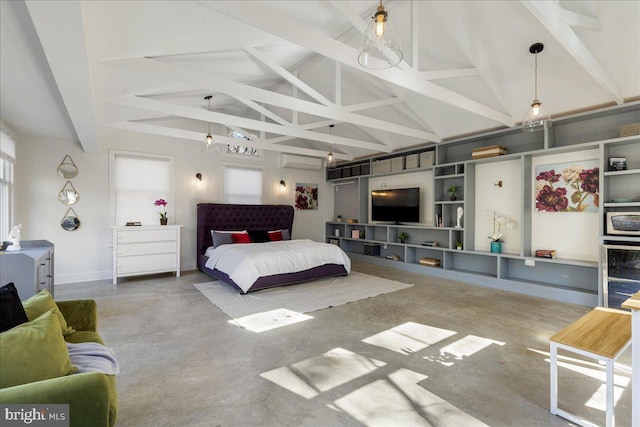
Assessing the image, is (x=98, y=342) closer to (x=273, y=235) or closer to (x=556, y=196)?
(x=273, y=235)

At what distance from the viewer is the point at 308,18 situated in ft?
12.1

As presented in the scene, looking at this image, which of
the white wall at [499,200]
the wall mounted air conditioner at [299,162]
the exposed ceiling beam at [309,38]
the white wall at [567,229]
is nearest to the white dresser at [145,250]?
the wall mounted air conditioner at [299,162]

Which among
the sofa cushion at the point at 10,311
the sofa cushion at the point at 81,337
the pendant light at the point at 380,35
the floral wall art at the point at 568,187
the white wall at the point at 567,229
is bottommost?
the sofa cushion at the point at 81,337

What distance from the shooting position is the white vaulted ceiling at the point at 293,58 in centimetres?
231

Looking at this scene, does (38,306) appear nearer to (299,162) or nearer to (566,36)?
(566,36)

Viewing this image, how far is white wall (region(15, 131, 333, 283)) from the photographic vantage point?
4.96m

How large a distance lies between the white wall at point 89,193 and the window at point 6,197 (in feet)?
1.06

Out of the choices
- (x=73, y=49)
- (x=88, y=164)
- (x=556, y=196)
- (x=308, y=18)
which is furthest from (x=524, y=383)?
(x=88, y=164)

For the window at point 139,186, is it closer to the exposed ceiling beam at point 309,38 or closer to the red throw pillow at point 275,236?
the red throw pillow at point 275,236

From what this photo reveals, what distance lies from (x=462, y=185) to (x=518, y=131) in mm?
1258

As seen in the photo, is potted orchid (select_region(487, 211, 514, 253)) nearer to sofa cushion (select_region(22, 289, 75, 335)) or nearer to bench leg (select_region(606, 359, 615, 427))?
bench leg (select_region(606, 359, 615, 427))

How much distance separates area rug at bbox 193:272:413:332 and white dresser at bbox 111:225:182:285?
1.02 metres

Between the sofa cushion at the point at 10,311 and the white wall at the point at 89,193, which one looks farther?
the white wall at the point at 89,193

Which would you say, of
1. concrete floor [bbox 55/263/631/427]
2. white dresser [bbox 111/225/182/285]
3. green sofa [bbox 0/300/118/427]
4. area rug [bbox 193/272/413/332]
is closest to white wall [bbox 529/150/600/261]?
concrete floor [bbox 55/263/631/427]
